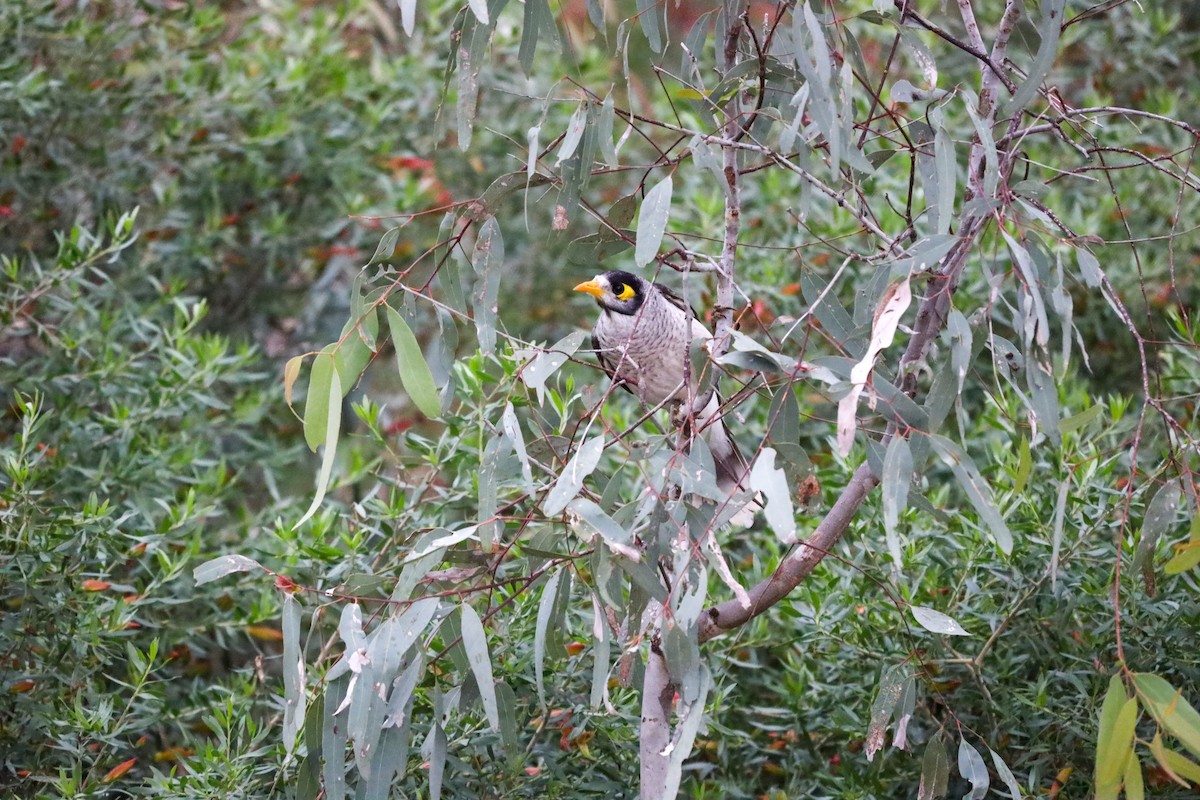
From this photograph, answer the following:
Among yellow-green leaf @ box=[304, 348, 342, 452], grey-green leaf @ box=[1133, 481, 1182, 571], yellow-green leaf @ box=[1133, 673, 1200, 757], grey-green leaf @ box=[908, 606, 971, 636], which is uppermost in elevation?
yellow-green leaf @ box=[304, 348, 342, 452]

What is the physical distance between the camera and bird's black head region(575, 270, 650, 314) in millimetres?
2717

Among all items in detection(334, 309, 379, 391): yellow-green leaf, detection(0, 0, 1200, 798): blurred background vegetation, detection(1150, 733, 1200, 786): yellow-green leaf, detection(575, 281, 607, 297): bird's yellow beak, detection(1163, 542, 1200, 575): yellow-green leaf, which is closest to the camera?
detection(1150, 733, 1200, 786): yellow-green leaf

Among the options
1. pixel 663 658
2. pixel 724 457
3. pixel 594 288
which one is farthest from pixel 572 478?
pixel 594 288

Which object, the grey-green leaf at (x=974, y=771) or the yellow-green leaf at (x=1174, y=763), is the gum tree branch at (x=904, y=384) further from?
the yellow-green leaf at (x=1174, y=763)

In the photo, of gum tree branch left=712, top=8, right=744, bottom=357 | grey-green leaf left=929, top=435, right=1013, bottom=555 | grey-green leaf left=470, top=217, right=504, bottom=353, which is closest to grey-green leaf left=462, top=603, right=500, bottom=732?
grey-green leaf left=470, top=217, right=504, bottom=353

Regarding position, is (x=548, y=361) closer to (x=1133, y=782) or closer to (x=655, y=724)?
(x=655, y=724)

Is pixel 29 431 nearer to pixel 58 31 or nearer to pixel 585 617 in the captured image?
pixel 585 617

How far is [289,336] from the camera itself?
4.14m

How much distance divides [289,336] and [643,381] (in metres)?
1.91

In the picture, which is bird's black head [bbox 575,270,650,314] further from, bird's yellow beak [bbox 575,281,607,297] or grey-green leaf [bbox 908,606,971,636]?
grey-green leaf [bbox 908,606,971,636]

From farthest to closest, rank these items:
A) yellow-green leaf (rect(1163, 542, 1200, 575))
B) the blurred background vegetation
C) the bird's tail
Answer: the bird's tail < the blurred background vegetation < yellow-green leaf (rect(1163, 542, 1200, 575))

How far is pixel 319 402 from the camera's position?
170cm

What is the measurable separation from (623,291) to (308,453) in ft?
5.53

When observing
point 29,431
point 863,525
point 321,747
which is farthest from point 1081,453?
point 29,431
